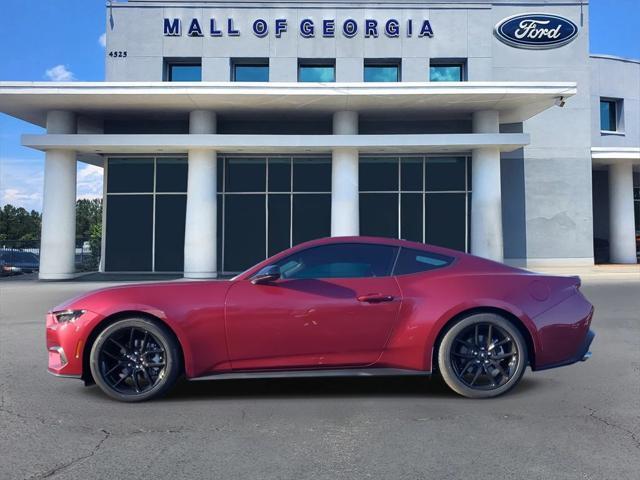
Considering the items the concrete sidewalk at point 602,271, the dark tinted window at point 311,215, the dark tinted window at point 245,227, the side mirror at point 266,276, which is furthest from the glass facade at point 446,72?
the side mirror at point 266,276

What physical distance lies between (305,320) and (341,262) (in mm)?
660

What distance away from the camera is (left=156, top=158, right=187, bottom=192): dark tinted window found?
72.5ft

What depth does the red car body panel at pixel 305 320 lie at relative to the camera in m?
4.79

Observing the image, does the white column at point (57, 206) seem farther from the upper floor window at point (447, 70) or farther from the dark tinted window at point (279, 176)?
the upper floor window at point (447, 70)

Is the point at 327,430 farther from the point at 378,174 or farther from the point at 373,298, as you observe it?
the point at 378,174

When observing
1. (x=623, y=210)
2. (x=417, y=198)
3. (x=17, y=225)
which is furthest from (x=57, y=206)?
(x=17, y=225)

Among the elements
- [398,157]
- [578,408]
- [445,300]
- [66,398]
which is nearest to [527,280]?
[445,300]

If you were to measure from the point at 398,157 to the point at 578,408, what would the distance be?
17878 mm

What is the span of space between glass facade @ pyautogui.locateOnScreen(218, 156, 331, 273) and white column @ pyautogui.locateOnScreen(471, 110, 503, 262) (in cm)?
578

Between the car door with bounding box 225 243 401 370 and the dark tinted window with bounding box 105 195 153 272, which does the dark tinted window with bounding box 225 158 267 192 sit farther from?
the car door with bounding box 225 243 401 370

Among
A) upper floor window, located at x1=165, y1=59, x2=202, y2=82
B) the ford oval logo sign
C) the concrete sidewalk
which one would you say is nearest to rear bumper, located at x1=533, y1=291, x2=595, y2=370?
the concrete sidewalk

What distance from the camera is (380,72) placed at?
22906 mm

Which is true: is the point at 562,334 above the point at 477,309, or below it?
below

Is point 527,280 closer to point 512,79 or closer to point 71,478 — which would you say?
point 71,478
